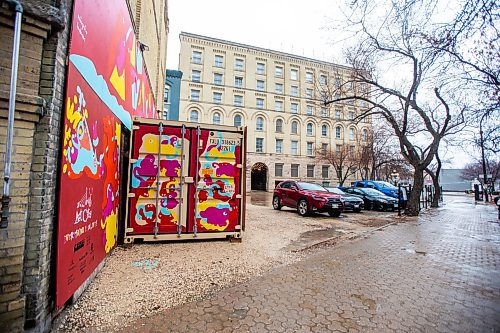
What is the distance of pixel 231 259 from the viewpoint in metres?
5.24

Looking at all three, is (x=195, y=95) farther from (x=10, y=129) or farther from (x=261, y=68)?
(x=10, y=129)

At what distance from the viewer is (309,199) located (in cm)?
1208

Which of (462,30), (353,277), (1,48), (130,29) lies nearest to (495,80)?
(462,30)

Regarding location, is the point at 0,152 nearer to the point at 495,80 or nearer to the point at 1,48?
the point at 1,48

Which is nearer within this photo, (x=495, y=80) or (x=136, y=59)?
(x=136, y=59)

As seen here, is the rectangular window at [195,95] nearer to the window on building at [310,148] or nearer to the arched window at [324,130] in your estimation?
the window on building at [310,148]

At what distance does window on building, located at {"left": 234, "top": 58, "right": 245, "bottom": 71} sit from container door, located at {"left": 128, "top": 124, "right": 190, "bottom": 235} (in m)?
36.4

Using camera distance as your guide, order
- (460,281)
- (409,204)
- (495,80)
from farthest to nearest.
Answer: (409,204) < (495,80) < (460,281)

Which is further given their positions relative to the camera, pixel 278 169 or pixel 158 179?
pixel 278 169

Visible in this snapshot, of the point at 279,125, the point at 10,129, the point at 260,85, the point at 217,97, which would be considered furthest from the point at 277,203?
the point at 260,85

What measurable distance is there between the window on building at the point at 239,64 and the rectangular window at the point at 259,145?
36.6ft

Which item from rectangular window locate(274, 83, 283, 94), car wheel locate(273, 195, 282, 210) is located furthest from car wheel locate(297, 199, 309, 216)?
rectangular window locate(274, 83, 283, 94)

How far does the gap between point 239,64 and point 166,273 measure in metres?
39.5

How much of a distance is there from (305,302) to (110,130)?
4176 millimetres
